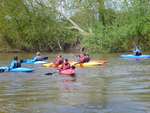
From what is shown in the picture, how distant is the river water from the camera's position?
15.7 m

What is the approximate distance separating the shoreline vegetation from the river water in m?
26.5

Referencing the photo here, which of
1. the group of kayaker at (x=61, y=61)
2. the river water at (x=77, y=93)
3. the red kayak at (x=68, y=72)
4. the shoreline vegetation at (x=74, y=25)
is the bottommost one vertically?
the river water at (x=77, y=93)

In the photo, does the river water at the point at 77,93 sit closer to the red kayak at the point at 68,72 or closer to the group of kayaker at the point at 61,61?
the red kayak at the point at 68,72

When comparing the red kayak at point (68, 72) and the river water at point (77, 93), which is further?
the red kayak at point (68, 72)

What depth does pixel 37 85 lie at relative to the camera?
23.1 metres

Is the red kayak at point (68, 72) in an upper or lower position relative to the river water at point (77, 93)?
upper

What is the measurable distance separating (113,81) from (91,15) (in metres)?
34.5

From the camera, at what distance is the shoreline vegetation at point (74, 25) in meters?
54.8

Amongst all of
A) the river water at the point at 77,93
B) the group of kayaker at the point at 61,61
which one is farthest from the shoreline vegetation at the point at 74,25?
the river water at the point at 77,93

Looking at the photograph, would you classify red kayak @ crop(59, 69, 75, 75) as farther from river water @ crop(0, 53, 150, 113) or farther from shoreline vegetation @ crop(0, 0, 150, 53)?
shoreline vegetation @ crop(0, 0, 150, 53)

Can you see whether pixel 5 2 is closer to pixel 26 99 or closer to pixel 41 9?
pixel 41 9

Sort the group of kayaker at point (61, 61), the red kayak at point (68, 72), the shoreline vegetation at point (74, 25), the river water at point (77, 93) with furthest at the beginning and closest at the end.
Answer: the shoreline vegetation at point (74, 25) → the group of kayaker at point (61, 61) → the red kayak at point (68, 72) → the river water at point (77, 93)

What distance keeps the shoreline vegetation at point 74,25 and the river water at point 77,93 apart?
87.1 feet

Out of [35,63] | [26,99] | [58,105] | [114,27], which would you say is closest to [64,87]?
[26,99]
